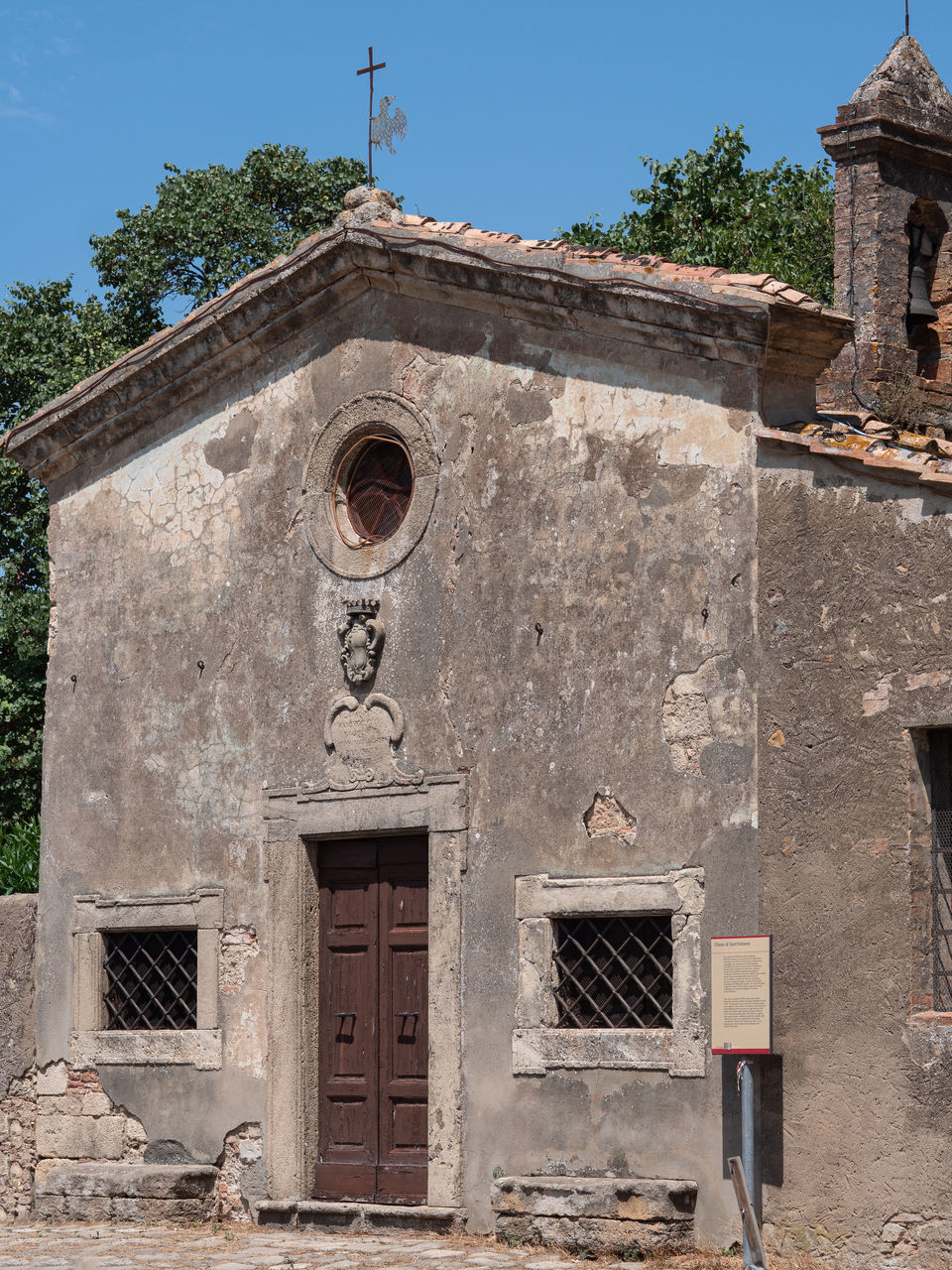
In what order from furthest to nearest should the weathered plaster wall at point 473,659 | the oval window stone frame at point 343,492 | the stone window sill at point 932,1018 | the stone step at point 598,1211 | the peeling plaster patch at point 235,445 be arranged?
the peeling plaster patch at point 235,445, the oval window stone frame at point 343,492, the weathered plaster wall at point 473,659, the stone step at point 598,1211, the stone window sill at point 932,1018

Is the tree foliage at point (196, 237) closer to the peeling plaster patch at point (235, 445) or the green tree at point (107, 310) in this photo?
the green tree at point (107, 310)

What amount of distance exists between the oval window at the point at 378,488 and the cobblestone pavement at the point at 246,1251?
394 cm

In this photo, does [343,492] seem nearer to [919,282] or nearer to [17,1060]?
[919,282]

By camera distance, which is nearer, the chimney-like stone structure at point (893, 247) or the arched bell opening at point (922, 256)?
the chimney-like stone structure at point (893, 247)

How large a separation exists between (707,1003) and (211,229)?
1698cm

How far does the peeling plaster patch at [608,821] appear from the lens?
369 inches

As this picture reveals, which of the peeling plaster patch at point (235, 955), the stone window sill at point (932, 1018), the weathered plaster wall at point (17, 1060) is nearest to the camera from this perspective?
the stone window sill at point (932, 1018)

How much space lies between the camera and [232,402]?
1167cm

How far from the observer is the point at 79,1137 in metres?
11.4

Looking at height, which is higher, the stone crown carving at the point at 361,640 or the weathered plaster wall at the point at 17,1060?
the stone crown carving at the point at 361,640

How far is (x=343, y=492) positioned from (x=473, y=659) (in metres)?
1.60

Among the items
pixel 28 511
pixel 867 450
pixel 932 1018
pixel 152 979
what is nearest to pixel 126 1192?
pixel 152 979

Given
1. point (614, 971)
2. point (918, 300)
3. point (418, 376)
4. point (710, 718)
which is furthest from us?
point (918, 300)

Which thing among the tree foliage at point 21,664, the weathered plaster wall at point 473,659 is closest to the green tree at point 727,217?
the tree foliage at point 21,664
